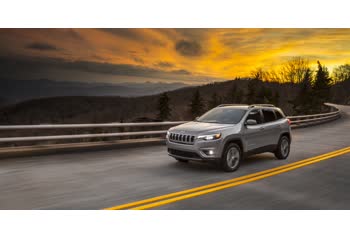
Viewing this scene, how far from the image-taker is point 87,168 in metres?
9.12

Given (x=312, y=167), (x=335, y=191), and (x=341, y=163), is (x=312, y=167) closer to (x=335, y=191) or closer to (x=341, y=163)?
(x=341, y=163)

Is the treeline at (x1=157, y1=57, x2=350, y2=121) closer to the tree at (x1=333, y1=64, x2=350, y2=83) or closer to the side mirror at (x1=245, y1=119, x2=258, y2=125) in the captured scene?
the tree at (x1=333, y1=64, x2=350, y2=83)

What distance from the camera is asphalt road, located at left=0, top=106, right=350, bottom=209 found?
613 cm

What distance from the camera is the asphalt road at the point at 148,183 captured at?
20.1 ft

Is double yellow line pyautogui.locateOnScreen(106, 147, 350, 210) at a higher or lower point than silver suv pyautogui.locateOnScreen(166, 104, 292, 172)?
lower

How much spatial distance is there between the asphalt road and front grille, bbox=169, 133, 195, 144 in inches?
31.8

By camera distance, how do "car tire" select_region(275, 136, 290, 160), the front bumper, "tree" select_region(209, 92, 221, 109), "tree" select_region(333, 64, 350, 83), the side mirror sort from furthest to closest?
"tree" select_region(333, 64, 350, 83) → "tree" select_region(209, 92, 221, 109) → "car tire" select_region(275, 136, 290, 160) → the side mirror → the front bumper

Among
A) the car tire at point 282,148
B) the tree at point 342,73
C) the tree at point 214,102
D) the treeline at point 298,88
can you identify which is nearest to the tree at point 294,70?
the treeline at point 298,88

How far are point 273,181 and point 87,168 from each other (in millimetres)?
4821

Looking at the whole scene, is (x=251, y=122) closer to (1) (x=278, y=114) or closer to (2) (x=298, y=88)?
(1) (x=278, y=114)

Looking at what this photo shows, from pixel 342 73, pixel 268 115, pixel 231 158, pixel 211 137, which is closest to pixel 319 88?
pixel 268 115

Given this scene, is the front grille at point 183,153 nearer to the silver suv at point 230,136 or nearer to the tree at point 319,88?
the silver suv at point 230,136

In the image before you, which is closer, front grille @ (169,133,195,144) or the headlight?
the headlight

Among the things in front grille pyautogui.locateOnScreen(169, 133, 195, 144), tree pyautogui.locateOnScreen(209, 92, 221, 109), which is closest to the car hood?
front grille pyautogui.locateOnScreen(169, 133, 195, 144)
